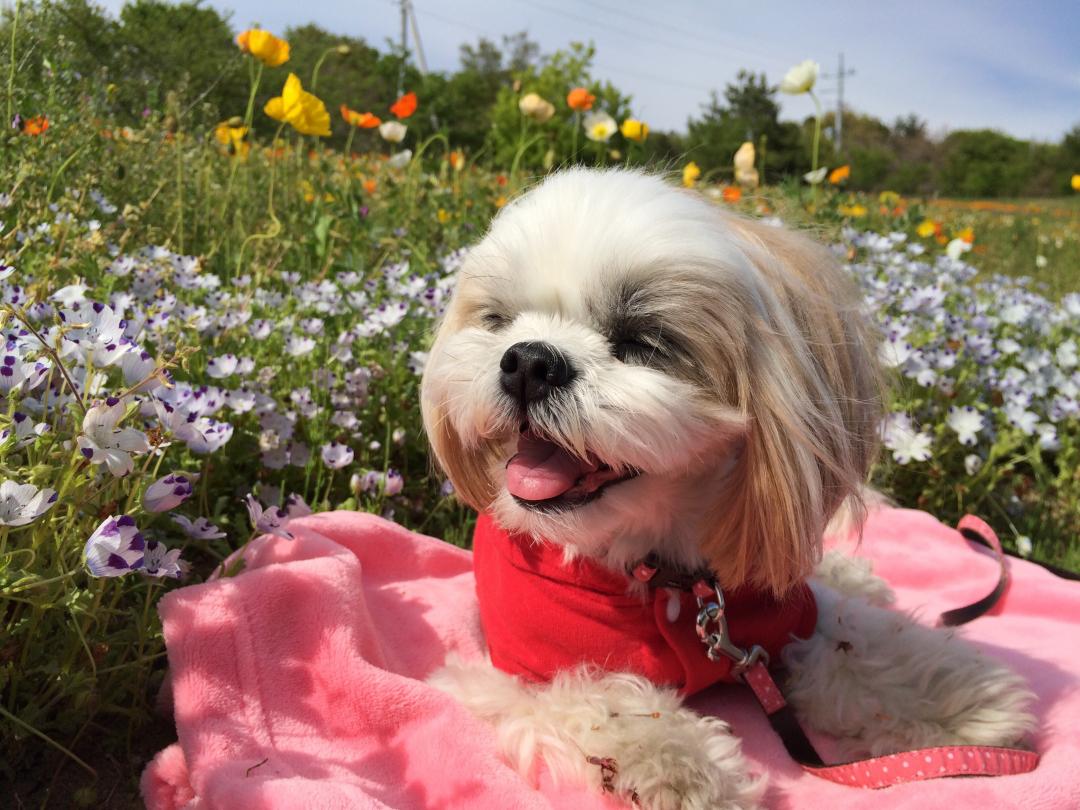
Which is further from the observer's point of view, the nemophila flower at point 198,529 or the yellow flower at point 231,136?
the yellow flower at point 231,136

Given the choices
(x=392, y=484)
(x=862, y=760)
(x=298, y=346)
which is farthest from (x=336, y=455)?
(x=862, y=760)

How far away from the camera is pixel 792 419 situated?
1.62 meters

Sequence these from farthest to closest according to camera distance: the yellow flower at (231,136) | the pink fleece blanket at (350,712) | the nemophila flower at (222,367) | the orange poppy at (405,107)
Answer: the orange poppy at (405,107) < the yellow flower at (231,136) < the nemophila flower at (222,367) < the pink fleece blanket at (350,712)

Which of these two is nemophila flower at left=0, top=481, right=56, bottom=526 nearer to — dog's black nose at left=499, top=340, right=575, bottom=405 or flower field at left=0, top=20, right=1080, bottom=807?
flower field at left=0, top=20, right=1080, bottom=807

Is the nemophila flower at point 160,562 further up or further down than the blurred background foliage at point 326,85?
further down

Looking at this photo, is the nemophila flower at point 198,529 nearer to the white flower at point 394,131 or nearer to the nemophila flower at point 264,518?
the nemophila flower at point 264,518

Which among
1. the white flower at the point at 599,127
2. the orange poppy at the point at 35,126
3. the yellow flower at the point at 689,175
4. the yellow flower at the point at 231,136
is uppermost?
the white flower at the point at 599,127

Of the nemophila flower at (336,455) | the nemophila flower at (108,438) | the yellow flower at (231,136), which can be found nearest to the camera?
the nemophila flower at (108,438)

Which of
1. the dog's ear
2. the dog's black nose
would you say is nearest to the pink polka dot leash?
the dog's ear

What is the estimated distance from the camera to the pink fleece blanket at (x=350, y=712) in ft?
5.34

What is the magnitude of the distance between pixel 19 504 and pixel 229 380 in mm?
1297

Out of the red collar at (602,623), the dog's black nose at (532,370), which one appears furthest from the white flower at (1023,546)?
the dog's black nose at (532,370)

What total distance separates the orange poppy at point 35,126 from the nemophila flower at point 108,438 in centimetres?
219

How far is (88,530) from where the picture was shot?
159 cm
